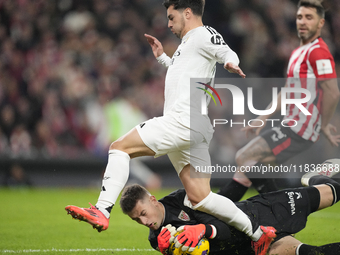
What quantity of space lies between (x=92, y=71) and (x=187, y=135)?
25.3ft

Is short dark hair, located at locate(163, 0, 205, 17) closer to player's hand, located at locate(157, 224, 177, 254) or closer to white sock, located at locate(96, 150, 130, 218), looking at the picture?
white sock, located at locate(96, 150, 130, 218)

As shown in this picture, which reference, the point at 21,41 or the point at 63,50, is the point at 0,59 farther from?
the point at 63,50

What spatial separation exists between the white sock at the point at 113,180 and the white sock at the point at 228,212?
26.0 inches

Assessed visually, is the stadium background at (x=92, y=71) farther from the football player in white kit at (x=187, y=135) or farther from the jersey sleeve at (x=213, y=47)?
the jersey sleeve at (x=213, y=47)

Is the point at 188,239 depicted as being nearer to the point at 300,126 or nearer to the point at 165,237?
the point at 165,237

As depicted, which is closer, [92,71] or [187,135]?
[187,135]

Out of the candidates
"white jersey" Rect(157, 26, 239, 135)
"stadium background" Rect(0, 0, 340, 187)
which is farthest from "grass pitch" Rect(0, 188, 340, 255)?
"stadium background" Rect(0, 0, 340, 187)

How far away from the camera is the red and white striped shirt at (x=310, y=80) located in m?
4.81

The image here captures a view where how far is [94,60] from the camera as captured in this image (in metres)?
11.1

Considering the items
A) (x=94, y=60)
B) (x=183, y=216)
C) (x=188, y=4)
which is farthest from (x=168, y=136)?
(x=94, y=60)

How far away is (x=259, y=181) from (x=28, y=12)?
9193mm

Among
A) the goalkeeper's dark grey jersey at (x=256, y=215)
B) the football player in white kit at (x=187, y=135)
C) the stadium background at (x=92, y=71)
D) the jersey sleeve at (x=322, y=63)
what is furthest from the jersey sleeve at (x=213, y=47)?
the stadium background at (x=92, y=71)

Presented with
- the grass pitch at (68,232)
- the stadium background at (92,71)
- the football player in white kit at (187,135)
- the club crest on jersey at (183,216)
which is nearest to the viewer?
the football player in white kit at (187,135)

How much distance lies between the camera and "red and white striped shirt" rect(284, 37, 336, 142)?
15.8 feet
